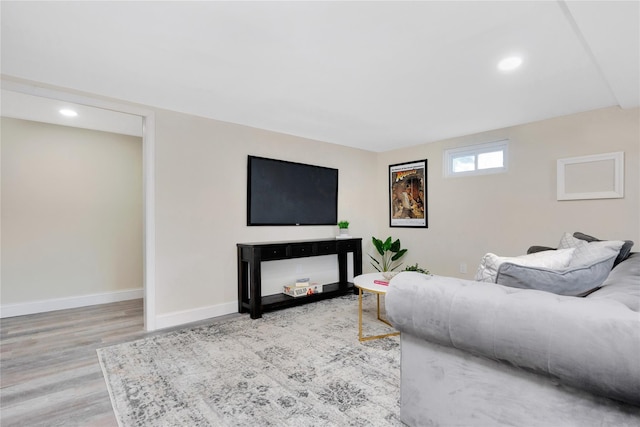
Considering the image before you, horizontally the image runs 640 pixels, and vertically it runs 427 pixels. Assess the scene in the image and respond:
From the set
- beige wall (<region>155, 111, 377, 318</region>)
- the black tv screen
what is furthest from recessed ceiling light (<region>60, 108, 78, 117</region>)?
the black tv screen

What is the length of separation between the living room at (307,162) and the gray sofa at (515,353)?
2.43 metres

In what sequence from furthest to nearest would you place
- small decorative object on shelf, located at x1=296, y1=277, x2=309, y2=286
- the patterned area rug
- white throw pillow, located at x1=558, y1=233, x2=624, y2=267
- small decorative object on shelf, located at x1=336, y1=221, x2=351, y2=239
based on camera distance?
small decorative object on shelf, located at x1=336, y1=221, x2=351, y2=239
small decorative object on shelf, located at x1=296, y1=277, x2=309, y2=286
the patterned area rug
white throw pillow, located at x1=558, y1=233, x2=624, y2=267

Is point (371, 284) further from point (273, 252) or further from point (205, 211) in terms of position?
point (205, 211)

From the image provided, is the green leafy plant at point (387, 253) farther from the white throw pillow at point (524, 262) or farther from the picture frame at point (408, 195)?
the white throw pillow at point (524, 262)

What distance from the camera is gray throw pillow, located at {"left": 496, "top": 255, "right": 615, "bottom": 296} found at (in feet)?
4.28

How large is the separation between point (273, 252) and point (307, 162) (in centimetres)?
151

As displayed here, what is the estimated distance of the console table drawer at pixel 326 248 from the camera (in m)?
4.18

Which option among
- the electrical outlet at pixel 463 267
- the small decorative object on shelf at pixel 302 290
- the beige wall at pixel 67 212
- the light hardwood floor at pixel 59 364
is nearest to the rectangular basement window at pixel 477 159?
the electrical outlet at pixel 463 267

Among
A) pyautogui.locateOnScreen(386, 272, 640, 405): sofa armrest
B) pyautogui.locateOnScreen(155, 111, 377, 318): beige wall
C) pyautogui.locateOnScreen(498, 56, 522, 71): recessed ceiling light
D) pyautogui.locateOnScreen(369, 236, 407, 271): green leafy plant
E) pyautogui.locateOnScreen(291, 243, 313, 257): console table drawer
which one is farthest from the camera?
pyautogui.locateOnScreen(369, 236, 407, 271): green leafy plant

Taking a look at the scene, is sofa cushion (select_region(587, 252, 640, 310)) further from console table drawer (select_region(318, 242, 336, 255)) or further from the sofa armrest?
console table drawer (select_region(318, 242, 336, 255))

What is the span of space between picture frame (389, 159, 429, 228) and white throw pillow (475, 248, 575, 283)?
126 inches

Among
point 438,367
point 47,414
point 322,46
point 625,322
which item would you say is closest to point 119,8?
point 322,46

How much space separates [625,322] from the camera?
3.02 feet

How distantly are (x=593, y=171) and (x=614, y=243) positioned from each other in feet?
7.56
